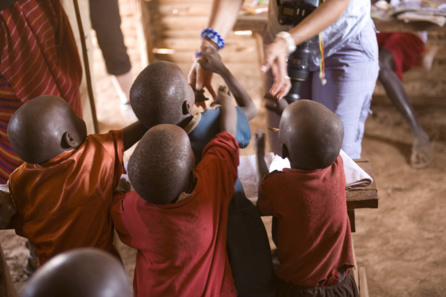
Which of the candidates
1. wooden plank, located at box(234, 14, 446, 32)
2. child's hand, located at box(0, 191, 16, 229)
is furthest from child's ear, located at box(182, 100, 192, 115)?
wooden plank, located at box(234, 14, 446, 32)

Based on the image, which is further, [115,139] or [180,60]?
[180,60]

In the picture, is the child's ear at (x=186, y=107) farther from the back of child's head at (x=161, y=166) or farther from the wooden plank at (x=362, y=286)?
the wooden plank at (x=362, y=286)

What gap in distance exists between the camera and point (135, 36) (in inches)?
206

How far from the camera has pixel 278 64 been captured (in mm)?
1916

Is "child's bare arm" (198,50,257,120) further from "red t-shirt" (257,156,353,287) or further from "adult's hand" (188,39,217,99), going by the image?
"red t-shirt" (257,156,353,287)

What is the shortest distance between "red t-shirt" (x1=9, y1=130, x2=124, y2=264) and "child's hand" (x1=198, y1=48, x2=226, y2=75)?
0.67 metres

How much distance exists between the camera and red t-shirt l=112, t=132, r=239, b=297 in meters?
1.55

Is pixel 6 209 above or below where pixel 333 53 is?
below

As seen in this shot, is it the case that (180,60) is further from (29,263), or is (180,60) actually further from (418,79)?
(29,263)

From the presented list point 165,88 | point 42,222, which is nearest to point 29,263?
point 42,222

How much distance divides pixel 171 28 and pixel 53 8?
2.80 meters

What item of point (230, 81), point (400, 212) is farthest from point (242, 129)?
point (400, 212)

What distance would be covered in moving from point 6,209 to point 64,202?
0.20m

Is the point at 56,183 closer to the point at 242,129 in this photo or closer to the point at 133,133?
the point at 133,133
